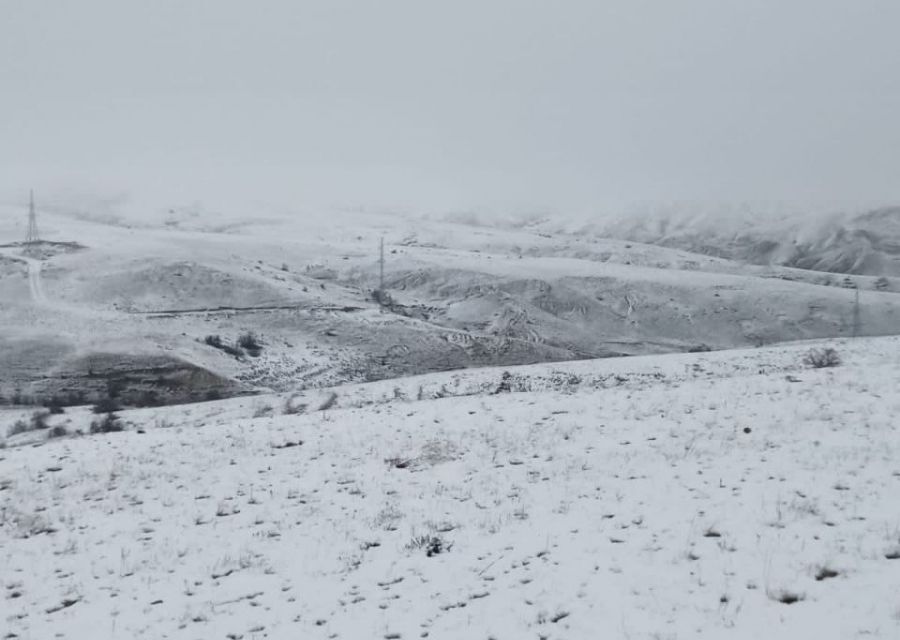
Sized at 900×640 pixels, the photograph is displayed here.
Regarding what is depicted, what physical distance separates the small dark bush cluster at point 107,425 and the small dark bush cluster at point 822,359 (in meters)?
25.1

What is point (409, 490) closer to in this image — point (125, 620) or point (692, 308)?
point (125, 620)

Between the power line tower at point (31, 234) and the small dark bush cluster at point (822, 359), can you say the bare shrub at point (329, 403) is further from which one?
the power line tower at point (31, 234)

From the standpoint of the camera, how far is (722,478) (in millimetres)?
11469

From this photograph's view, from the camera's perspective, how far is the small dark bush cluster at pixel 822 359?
23095 millimetres

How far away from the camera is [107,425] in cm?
2516

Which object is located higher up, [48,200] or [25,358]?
[48,200]

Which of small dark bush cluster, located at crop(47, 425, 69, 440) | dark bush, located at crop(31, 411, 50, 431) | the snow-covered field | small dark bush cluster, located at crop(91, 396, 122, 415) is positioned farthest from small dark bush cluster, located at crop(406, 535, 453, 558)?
small dark bush cluster, located at crop(91, 396, 122, 415)

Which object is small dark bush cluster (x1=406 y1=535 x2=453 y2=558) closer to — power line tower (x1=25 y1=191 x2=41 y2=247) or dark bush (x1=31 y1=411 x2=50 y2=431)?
dark bush (x1=31 y1=411 x2=50 y2=431)

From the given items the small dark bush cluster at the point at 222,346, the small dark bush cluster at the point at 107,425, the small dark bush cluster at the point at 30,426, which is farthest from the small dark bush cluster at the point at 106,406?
the small dark bush cluster at the point at 222,346

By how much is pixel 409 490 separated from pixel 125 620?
5.38 meters

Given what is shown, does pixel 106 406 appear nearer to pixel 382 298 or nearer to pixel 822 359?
pixel 822 359

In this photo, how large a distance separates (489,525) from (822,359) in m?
18.9

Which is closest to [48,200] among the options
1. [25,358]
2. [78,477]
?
[25,358]

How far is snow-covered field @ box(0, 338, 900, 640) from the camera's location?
786 centimetres
